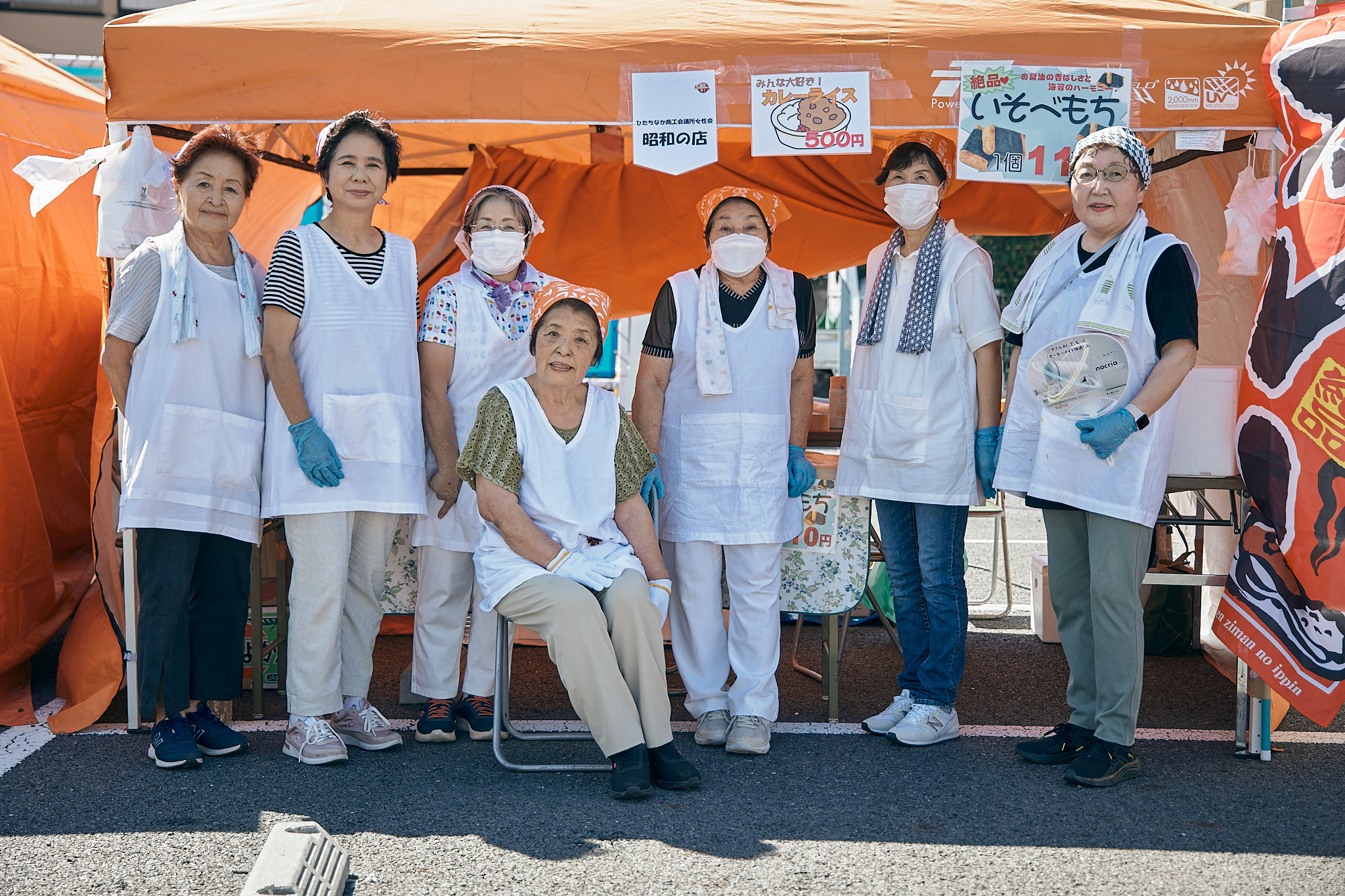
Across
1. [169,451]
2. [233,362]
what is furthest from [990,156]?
[169,451]

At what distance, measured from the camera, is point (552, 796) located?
3131mm

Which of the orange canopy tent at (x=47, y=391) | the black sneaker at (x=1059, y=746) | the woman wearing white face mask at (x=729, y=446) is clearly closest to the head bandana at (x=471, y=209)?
the woman wearing white face mask at (x=729, y=446)

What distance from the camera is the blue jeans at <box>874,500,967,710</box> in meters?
3.57

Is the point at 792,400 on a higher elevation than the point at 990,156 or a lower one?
lower

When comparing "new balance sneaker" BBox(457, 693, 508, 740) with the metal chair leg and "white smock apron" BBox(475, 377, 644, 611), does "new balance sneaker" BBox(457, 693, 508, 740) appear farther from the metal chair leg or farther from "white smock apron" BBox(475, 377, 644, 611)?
"white smock apron" BBox(475, 377, 644, 611)

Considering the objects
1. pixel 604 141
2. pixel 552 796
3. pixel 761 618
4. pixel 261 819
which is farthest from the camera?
pixel 604 141

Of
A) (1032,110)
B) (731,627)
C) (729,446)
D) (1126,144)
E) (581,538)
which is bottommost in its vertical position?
(731,627)

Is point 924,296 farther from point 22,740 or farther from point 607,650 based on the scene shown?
point 22,740

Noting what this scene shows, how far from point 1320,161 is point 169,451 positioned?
11.9 feet

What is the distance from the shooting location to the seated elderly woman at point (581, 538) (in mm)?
3078

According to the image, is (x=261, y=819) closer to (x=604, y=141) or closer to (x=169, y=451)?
(x=169, y=451)

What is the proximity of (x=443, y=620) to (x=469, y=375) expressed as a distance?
2.71ft

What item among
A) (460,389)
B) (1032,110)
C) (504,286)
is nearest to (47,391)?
(460,389)

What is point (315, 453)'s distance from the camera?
3270mm
